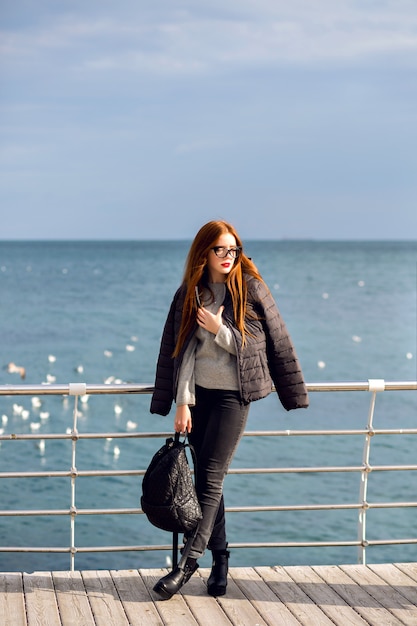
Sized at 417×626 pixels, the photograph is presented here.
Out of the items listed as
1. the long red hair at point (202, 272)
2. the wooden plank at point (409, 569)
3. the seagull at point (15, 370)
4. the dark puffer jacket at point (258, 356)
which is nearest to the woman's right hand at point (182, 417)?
the dark puffer jacket at point (258, 356)

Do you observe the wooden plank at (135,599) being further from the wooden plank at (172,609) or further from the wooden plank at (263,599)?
the wooden plank at (263,599)

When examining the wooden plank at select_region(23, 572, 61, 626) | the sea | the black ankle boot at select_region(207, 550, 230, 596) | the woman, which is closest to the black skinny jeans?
the woman

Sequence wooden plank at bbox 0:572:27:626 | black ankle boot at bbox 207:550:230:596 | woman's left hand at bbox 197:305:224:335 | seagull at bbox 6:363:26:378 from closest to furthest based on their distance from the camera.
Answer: wooden plank at bbox 0:572:27:626 → woman's left hand at bbox 197:305:224:335 → black ankle boot at bbox 207:550:230:596 → seagull at bbox 6:363:26:378

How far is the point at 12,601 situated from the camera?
412 cm

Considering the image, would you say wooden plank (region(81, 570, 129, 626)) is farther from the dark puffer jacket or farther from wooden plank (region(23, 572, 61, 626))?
the dark puffer jacket

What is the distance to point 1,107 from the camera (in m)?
66.0

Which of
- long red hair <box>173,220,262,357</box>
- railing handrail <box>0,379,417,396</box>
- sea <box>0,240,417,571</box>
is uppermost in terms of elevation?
long red hair <box>173,220,262,357</box>

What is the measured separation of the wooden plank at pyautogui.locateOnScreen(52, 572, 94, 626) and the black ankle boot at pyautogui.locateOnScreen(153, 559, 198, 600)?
0.32 metres

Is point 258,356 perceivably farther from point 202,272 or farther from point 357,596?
point 357,596

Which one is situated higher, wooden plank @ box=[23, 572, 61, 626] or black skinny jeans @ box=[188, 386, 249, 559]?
black skinny jeans @ box=[188, 386, 249, 559]

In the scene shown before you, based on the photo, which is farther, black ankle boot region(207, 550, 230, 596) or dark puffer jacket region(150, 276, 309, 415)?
black ankle boot region(207, 550, 230, 596)

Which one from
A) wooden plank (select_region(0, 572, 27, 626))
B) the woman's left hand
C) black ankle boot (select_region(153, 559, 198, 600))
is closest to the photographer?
wooden plank (select_region(0, 572, 27, 626))

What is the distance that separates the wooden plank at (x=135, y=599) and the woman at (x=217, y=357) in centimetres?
10

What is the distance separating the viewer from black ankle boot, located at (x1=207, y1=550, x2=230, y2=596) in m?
4.25
